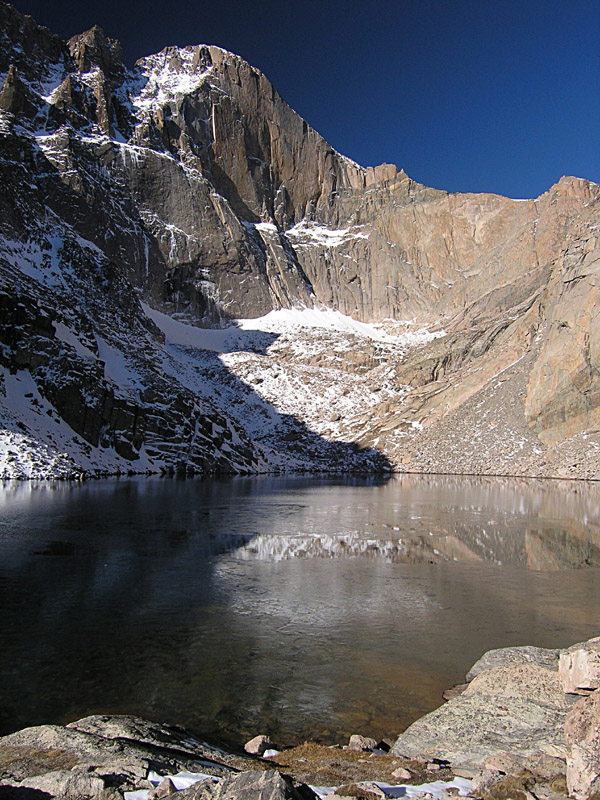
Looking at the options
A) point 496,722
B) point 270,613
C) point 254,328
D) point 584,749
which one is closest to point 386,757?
point 496,722

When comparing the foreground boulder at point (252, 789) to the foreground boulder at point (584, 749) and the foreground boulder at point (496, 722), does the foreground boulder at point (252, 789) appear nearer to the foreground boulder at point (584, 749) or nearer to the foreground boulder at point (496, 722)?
the foreground boulder at point (584, 749)

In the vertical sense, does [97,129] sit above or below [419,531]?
above

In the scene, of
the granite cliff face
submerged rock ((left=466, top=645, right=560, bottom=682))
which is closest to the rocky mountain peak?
the granite cliff face

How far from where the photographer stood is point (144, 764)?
5.74 metres

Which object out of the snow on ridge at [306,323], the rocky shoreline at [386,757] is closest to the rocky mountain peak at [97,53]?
the snow on ridge at [306,323]

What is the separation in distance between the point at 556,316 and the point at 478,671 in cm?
8936

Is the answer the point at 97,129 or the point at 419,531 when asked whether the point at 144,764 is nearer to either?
the point at 419,531

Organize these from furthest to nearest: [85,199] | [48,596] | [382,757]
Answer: [85,199] < [48,596] < [382,757]

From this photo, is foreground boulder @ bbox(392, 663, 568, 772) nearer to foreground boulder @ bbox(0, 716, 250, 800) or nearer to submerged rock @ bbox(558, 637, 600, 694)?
submerged rock @ bbox(558, 637, 600, 694)

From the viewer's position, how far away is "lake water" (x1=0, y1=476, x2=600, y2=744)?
969 cm

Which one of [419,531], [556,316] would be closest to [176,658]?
[419,531]

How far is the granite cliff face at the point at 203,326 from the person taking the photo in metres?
72.8

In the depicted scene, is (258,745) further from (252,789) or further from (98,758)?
(252,789)

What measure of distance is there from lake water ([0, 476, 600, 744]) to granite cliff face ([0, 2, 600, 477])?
37.6 meters
